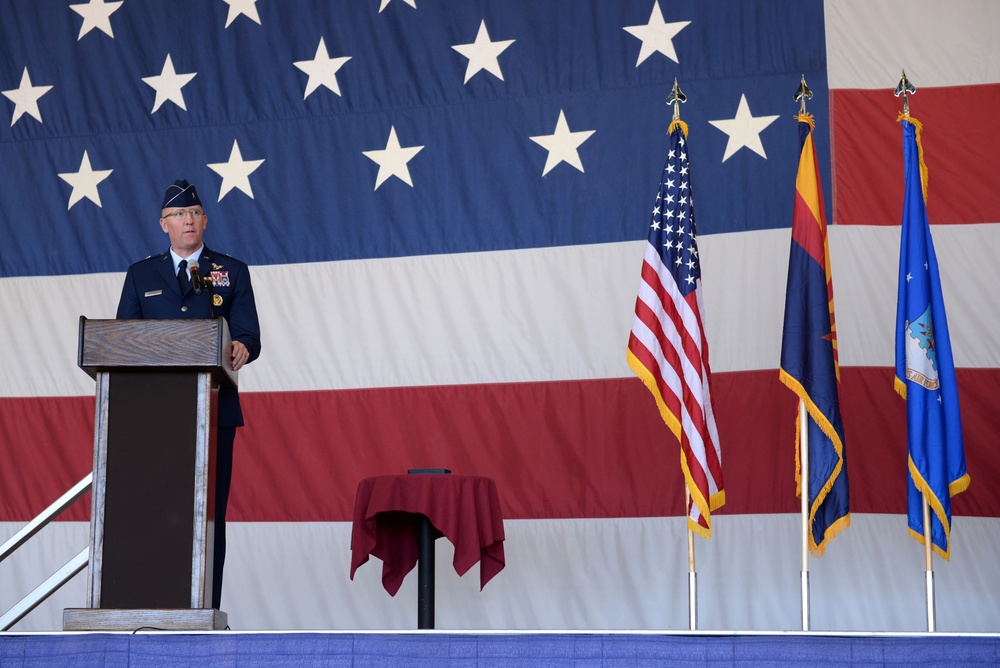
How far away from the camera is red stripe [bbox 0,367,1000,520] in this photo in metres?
4.39

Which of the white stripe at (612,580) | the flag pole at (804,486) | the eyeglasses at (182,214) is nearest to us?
the flag pole at (804,486)

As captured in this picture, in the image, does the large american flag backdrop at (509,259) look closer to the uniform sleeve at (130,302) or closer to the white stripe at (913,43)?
the white stripe at (913,43)

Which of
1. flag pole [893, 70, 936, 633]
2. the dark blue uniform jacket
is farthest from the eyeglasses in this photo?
flag pole [893, 70, 936, 633]

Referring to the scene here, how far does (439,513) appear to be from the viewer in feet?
12.8

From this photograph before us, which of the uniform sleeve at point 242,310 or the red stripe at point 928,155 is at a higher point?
the red stripe at point 928,155

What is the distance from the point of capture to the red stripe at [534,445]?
4.39 metres

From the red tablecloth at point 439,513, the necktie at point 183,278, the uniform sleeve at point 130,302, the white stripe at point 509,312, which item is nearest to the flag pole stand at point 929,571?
the white stripe at point 509,312

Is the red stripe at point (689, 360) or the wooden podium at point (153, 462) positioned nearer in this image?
the wooden podium at point (153, 462)

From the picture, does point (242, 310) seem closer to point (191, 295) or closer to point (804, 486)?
point (191, 295)

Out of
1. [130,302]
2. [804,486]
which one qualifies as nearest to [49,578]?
Result: [130,302]

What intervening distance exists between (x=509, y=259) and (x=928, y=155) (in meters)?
1.60

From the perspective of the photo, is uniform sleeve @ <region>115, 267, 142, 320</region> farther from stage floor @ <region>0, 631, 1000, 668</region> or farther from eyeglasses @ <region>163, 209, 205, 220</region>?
stage floor @ <region>0, 631, 1000, 668</region>

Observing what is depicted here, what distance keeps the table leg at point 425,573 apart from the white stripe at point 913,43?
2.24m

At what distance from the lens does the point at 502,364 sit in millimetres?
4742
